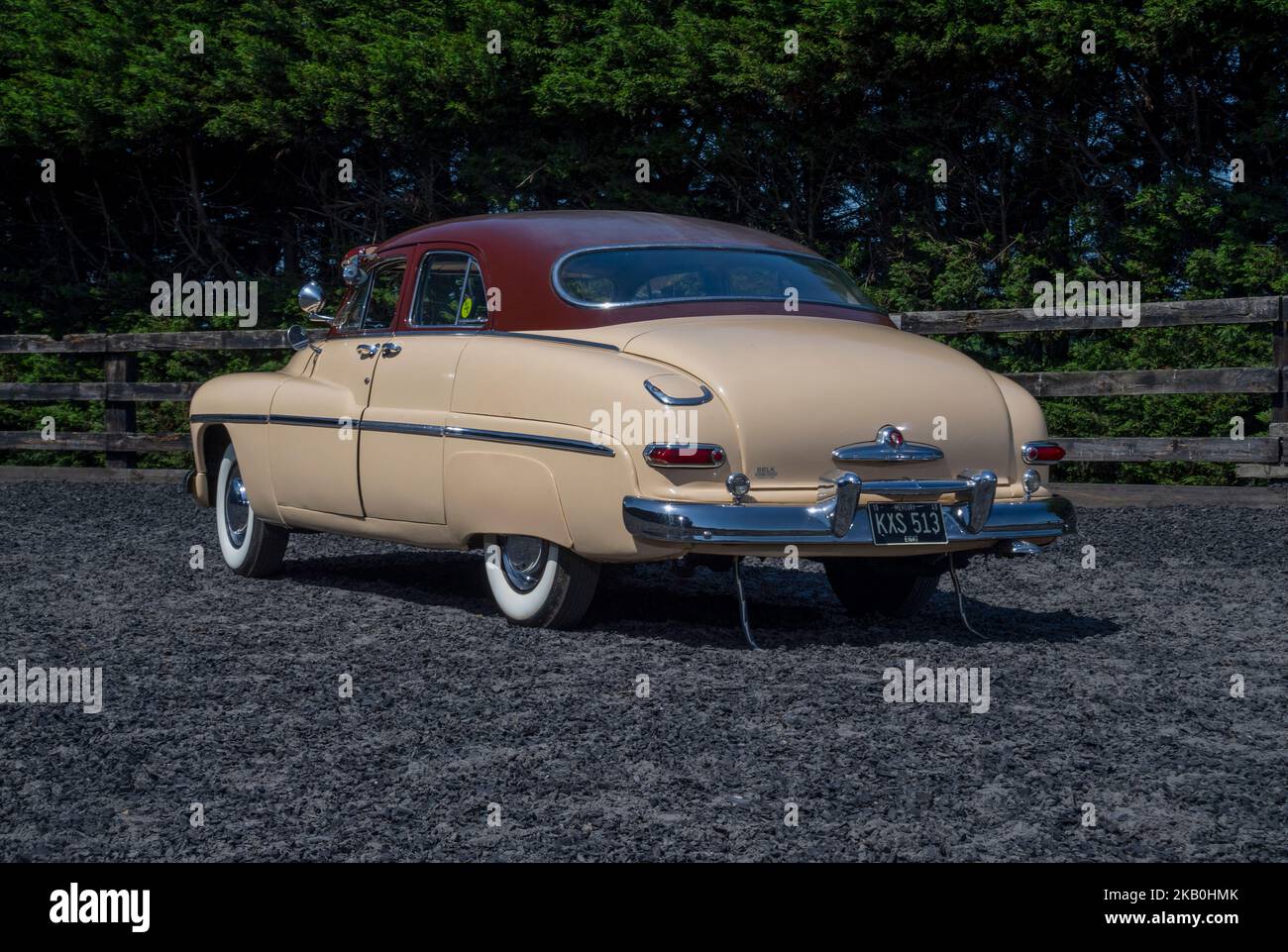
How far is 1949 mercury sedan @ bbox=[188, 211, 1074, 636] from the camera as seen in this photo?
544 centimetres

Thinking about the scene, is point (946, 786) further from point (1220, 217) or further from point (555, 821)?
point (1220, 217)

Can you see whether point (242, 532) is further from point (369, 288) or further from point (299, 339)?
point (369, 288)

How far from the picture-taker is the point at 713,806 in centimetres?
377

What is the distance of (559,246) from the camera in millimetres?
6398

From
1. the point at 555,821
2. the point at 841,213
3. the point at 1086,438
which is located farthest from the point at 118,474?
the point at 555,821

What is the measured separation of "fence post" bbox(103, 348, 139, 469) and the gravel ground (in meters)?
7.25

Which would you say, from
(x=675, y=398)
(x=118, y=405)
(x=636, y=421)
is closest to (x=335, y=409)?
(x=636, y=421)

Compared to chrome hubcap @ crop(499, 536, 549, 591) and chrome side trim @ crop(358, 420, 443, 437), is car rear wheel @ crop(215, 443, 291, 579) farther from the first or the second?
chrome hubcap @ crop(499, 536, 549, 591)

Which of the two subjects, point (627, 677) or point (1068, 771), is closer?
point (1068, 771)

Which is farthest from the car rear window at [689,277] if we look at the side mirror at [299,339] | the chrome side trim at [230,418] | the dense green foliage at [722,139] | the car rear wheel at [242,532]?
the dense green foliage at [722,139]

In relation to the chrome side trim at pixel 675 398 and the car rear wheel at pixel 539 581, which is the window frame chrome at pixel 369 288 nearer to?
the car rear wheel at pixel 539 581

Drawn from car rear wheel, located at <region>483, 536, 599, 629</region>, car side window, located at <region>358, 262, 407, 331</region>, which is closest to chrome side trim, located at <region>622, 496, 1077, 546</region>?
car rear wheel, located at <region>483, 536, 599, 629</region>

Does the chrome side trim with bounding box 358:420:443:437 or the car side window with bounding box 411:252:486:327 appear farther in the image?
the car side window with bounding box 411:252:486:327

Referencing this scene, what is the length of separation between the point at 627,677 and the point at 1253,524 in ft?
19.3
